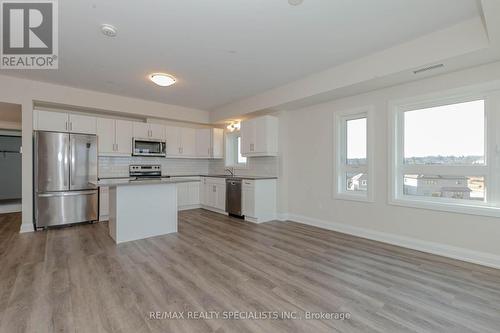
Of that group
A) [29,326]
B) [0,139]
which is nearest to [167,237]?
[29,326]

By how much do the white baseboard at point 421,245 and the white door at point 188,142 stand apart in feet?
12.7

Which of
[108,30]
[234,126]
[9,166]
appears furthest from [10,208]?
[108,30]

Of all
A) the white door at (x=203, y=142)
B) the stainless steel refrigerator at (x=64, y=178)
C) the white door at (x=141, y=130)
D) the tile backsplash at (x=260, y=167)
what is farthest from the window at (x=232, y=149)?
the stainless steel refrigerator at (x=64, y=178)

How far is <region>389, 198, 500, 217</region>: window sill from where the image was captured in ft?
9.36

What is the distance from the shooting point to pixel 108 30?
271cm

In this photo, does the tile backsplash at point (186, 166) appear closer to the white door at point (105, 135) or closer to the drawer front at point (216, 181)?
the white door at point (105, 135)

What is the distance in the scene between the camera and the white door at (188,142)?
6.48 meters

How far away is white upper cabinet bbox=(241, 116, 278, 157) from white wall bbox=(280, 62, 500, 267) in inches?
11.5

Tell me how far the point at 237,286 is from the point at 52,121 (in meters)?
4.80

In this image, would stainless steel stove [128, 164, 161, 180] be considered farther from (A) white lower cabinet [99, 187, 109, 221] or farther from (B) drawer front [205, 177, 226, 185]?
(B) drawer front [205, 177, 226, 185]

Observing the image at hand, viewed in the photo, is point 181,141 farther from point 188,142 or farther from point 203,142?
point 203,142

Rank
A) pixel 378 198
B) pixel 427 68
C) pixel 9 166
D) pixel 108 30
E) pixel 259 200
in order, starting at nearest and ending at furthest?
1. pixel 108 30
2. pixel 427 68
3. pixel 378 198
4. pixel 259 200
5. pixel 9 166

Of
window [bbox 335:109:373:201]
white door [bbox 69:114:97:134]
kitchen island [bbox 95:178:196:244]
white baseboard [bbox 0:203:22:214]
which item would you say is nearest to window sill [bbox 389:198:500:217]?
window [bbox 335:109:373:201]

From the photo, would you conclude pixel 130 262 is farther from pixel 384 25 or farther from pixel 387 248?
pixel 384 25
